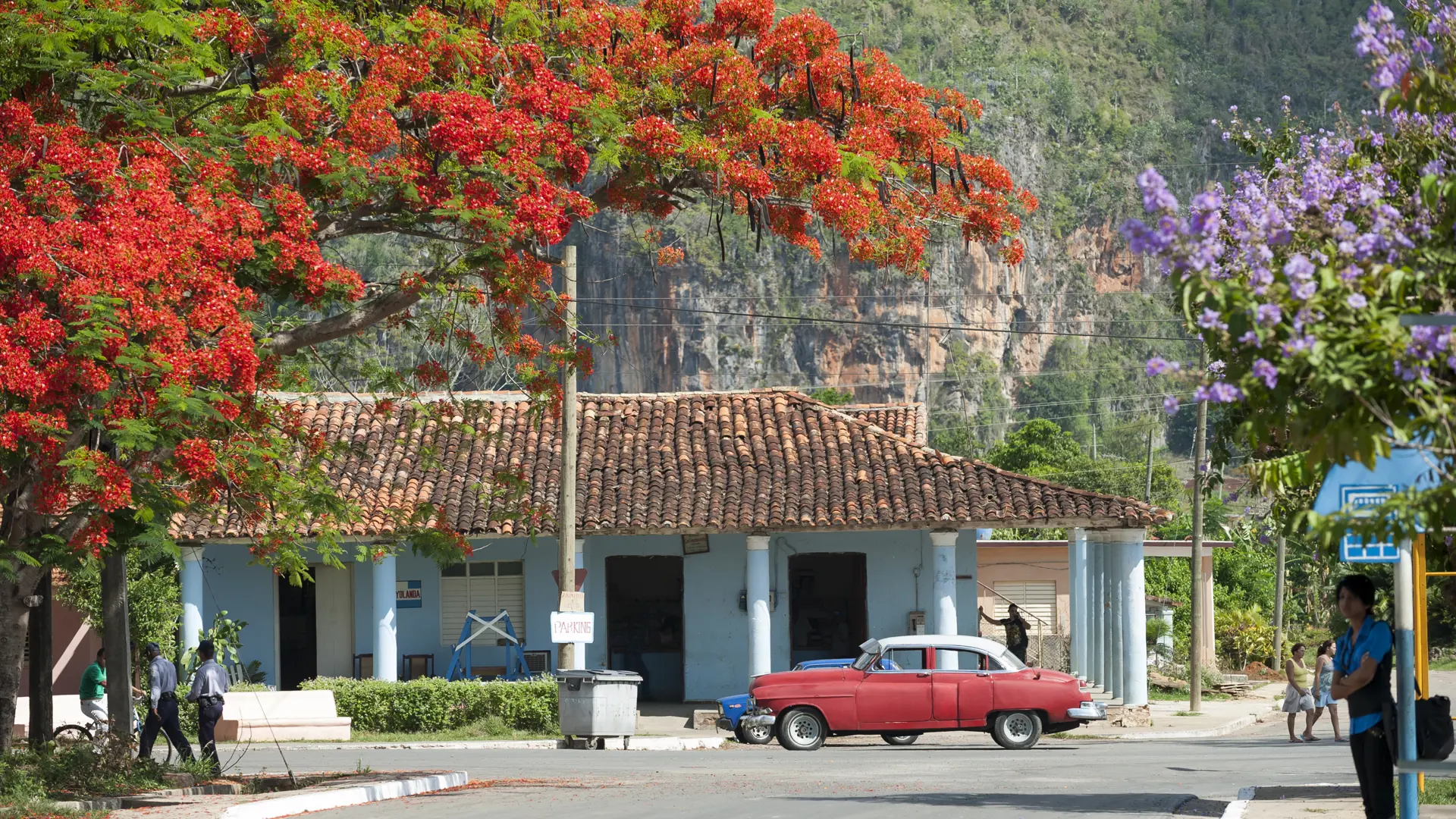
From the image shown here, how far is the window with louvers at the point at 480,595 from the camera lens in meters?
28.7

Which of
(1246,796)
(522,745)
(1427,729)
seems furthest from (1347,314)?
(522,745)

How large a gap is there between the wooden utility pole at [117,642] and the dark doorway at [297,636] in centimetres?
1331

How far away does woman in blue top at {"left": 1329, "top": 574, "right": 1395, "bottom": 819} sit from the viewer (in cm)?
933

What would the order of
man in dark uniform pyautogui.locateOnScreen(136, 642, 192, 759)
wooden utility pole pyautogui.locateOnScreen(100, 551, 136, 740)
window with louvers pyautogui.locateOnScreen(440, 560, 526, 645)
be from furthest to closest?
window with louvers pyautogui.locateOnScreen(440, 560, 526, 645) < man in dark uniform pyautogui.locateOnScreen(136, 642, 192, 759) < wooden utility pole pyautogui.locateOnScreen(100, 551, 136, 740)

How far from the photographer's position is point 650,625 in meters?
30.3

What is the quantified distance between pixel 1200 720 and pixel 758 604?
25.3 feet

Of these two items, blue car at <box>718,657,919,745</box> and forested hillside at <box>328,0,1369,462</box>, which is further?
forested hillside at <box>328,0,1369,462</box>

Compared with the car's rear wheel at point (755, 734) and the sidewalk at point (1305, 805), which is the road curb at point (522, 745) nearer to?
the car's rear wheel at point (755, 734)

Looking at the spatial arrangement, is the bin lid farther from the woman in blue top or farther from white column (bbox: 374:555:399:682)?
the woman in blue top

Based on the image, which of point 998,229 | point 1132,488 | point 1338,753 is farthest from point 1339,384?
point 1132,488

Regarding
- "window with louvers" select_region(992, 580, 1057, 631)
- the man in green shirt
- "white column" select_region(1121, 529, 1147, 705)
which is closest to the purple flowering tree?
the man in green shirt

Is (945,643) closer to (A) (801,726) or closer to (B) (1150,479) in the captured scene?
(A) (801,726)

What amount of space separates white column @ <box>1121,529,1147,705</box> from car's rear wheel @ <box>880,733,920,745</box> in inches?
167

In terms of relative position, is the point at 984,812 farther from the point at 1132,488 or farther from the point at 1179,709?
the point at 1132,488
